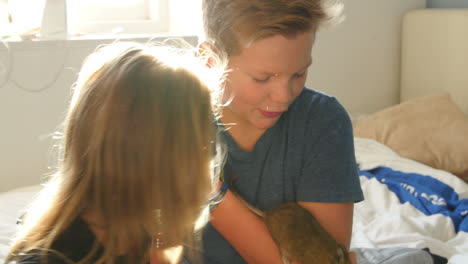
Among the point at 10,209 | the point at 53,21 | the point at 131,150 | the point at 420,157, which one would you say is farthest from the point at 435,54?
the point at 131,150

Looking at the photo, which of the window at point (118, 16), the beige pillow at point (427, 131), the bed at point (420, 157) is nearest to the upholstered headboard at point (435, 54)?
the bed at point (420, 157)

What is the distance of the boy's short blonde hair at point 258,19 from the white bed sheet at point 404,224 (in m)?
0.76

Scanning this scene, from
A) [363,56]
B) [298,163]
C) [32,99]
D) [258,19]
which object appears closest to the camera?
[258,19]

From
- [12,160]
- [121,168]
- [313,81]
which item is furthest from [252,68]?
[313,81]

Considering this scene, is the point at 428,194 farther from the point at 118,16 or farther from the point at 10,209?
the point at 118,16

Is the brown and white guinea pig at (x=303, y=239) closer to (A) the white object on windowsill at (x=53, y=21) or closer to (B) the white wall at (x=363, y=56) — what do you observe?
(A) the white object on windowsill at (x=53, y=21)

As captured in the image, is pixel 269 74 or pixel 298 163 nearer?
pixel 269 74

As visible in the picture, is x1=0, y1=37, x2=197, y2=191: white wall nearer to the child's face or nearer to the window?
the window

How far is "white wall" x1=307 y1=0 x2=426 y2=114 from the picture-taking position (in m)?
2.53

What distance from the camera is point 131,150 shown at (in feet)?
2.39

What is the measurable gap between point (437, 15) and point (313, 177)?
177 cm

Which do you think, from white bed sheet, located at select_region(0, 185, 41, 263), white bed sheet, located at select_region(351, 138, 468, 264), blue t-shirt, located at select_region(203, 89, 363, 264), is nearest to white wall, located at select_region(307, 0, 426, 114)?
white bed sheet, located at select_region(351, 138, 468, 264)

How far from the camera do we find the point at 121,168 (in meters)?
0.73

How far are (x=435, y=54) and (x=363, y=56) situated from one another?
1.17ft
